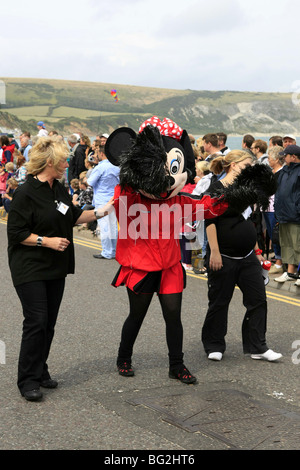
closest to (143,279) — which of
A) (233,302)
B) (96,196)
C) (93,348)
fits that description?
(93,348)

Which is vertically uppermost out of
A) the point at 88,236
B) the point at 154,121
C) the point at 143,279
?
the point at 154,121

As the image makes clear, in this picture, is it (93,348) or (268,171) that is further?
(93,348)

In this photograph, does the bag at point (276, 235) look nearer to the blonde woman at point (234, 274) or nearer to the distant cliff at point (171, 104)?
the blonde woman at point (234, 274)

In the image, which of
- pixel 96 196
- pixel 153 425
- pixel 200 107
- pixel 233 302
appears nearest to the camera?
pixel 153 425

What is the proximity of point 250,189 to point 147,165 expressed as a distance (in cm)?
107

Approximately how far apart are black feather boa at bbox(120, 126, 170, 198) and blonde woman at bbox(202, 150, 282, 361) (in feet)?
3.21

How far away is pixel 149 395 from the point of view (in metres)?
5.34

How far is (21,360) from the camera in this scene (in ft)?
17.4

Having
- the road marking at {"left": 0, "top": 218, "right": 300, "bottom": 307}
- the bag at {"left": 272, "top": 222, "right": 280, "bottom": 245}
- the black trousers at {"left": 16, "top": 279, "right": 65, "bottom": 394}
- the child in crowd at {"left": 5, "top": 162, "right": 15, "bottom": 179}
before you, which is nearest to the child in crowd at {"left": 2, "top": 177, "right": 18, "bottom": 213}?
the child in crowd at {"left": 5, "top": 162, "right": 15, "bottom": 179}

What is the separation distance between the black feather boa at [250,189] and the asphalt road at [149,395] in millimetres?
1419

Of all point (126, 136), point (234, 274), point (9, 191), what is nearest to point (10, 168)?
point (9, 191)

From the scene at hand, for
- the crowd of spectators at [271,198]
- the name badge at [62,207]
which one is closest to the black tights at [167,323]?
the name badge at [62,207]
